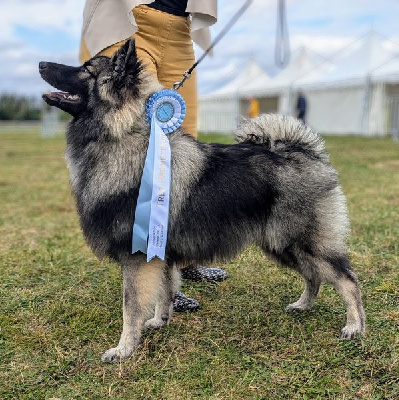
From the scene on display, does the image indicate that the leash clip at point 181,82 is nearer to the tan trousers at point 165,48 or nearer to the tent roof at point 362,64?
the tan trousers at point 165,48

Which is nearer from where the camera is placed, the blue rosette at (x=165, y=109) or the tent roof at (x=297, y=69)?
the blue rosette at (x=165, y=109)

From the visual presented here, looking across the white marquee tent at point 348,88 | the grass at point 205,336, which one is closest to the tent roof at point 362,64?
the white marquee tent at point 348,88

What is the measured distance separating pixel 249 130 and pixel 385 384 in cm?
153

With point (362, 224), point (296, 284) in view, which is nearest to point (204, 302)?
point (296, 284)

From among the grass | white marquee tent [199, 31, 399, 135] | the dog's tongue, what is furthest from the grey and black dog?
white marquee tent [199, 31, 399, 135]

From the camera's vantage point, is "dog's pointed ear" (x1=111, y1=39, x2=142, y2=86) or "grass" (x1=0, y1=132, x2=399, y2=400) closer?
"grass" (x1=0, y1=132, x2=399, y2=400)

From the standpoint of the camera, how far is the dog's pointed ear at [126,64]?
231 cm

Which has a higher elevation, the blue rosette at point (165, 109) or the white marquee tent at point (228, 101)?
the white marquee tent at point (228, 101)

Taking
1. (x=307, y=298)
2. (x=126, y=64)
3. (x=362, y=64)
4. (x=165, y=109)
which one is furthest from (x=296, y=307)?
(x=362, y=64)

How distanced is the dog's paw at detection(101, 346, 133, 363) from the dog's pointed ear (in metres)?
1.39

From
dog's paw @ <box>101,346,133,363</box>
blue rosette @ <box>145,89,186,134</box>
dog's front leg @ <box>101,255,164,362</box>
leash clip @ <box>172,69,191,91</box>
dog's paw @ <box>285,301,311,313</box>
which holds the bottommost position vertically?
dog's paw @ <box>101,346,133,363</box>

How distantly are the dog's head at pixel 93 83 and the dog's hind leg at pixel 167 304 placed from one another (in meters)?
1.03

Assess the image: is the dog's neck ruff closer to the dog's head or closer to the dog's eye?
the dog's head

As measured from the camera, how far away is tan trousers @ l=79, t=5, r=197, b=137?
2812 millimetres
